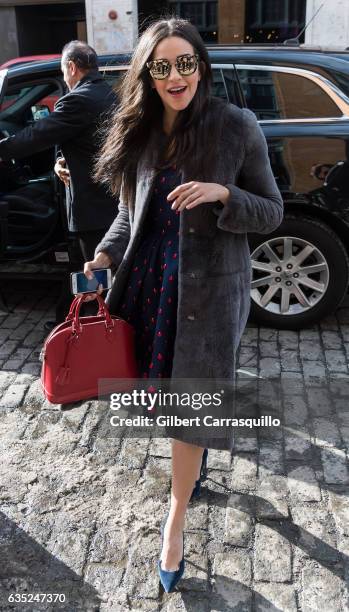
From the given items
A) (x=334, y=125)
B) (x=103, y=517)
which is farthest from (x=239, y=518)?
(x=334, y=125)

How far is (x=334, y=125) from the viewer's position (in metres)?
3.91

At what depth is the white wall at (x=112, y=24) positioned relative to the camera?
12.2 metres

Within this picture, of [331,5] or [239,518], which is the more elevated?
[331,5]

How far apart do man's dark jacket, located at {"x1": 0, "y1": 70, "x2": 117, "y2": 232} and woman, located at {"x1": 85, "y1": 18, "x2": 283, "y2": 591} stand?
1251mm

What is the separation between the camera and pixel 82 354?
211 centimetres

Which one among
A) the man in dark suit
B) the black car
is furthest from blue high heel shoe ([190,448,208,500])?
the black car

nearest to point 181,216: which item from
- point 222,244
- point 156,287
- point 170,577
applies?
point 222,244

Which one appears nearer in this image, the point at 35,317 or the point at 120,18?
the point at 35,317

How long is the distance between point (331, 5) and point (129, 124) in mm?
10676

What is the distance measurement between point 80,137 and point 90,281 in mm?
1592

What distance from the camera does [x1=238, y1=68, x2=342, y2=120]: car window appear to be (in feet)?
A: 13.0

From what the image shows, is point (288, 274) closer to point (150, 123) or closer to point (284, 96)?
point (284, 96)

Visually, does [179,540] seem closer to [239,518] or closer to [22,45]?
[239,518]

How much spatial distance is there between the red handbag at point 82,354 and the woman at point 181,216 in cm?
13
